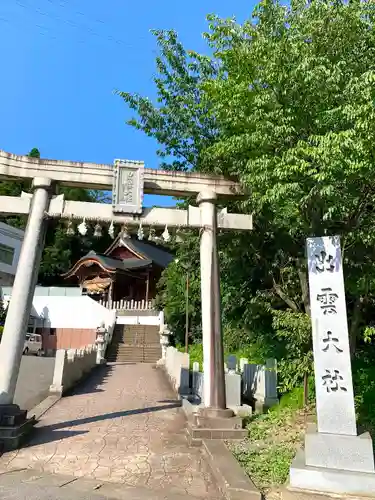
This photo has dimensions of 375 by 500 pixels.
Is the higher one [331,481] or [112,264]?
[112,264]

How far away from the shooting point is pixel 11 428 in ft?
21.4

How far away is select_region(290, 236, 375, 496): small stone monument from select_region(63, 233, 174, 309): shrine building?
2917 centimetres

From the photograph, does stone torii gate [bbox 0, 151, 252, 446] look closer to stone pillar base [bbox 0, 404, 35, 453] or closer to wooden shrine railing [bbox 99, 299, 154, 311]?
stone pillar base [bbox 0, 404, 35, 453]

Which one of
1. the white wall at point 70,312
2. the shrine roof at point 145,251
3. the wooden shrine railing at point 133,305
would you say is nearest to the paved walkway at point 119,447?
the white wall at point 70,312

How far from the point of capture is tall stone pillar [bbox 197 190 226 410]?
24.5 feet

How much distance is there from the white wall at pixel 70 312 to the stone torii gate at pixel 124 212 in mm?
21517

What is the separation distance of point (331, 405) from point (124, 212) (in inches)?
210

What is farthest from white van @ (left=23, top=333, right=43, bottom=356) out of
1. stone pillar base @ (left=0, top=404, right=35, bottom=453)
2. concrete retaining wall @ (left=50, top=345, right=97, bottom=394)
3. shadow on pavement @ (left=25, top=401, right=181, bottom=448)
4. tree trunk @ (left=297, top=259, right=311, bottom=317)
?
tree trunk @ (left=297, top=259, right=311, bottom=317)

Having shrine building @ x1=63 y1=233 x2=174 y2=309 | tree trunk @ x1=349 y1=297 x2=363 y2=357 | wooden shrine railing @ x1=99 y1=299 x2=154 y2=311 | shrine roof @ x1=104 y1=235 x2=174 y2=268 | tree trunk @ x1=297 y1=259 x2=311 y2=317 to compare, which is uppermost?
shrine roof @ x1=104 y1=235 x2=174 y2=268

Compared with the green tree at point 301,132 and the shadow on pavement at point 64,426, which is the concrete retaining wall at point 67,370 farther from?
the green tree at point 301,132

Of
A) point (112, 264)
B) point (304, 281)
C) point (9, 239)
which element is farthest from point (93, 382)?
point (9, 239)

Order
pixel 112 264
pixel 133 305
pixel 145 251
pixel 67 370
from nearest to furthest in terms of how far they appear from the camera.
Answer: pixel 67 370 < pixel 133 305 < pixel 112 264 < pixel 145 251

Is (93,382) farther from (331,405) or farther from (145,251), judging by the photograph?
(145,251)

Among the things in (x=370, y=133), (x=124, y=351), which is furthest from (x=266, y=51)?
(x=124, y=351)
